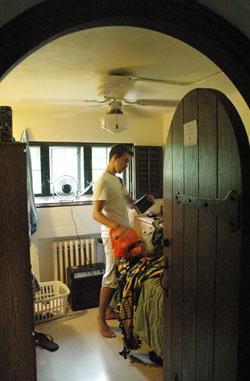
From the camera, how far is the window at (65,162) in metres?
3.44

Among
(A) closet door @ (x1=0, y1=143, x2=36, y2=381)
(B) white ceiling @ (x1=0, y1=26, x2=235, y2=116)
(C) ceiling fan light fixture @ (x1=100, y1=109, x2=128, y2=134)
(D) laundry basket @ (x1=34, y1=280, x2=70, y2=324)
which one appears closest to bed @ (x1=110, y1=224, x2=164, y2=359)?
(A) closet door @ (x1=0, y1=143, x2=36, y2=381)

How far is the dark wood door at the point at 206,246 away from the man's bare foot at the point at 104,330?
44.7 inches

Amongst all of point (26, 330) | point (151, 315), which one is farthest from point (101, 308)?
point (26, 330)

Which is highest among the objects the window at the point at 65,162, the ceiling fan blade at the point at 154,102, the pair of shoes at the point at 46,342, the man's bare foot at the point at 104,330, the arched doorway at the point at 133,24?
the ceiling fan blade at the point at 154,102

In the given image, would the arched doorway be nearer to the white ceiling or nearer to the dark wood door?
the dark wood door

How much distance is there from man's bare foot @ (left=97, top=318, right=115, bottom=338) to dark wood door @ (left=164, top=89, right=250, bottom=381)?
1.14 m

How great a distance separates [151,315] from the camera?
200 centimetres

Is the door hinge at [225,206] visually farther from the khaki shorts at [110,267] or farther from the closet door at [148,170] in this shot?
the closet door at [148,170]

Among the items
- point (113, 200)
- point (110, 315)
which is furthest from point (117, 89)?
point (110, 315)

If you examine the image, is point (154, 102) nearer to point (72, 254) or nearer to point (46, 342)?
point (72, 254)

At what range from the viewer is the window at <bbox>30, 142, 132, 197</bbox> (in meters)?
3.44

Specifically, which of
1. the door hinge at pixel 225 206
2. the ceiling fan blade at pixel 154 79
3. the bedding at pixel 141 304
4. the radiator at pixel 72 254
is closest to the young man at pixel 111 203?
the bedding at pixel 141 304

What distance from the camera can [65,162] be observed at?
358cm

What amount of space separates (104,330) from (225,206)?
6.93 ft
